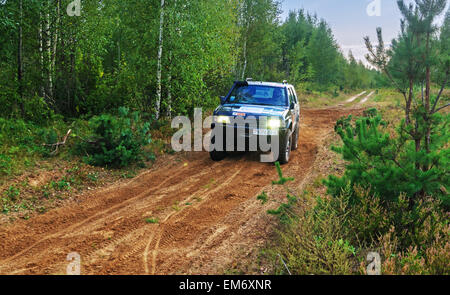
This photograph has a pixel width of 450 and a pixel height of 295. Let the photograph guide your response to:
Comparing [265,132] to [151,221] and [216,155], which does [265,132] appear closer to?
[216,155]

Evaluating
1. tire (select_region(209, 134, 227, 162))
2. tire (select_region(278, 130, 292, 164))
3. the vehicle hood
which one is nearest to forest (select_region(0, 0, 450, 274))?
tire (select_region(278, 130, 292, 164))

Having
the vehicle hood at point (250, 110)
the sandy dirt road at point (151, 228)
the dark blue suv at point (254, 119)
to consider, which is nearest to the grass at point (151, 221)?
the sandy dirt road at point (151, 228)

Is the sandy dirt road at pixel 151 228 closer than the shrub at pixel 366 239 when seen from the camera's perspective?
No

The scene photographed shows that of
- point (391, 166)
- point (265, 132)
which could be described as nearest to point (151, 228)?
point (391, 166)

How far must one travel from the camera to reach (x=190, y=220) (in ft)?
18.6

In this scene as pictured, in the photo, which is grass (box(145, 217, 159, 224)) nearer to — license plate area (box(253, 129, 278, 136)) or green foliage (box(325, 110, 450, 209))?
green foliage (box(325, 110, 450, 209))

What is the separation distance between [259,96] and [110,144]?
4327mm

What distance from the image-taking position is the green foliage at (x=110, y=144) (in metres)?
8.58

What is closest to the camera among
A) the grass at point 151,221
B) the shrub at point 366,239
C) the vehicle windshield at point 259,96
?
the shrub at point 366,239

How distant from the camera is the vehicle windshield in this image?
9578mm

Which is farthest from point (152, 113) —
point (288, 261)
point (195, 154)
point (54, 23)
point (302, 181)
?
point (288, 261)

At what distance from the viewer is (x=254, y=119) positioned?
8.60m

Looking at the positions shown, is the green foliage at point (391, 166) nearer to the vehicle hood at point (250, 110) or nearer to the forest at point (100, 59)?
the vehicle hood at point (250, 110)

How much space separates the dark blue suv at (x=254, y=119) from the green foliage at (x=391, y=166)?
389 centimetres
